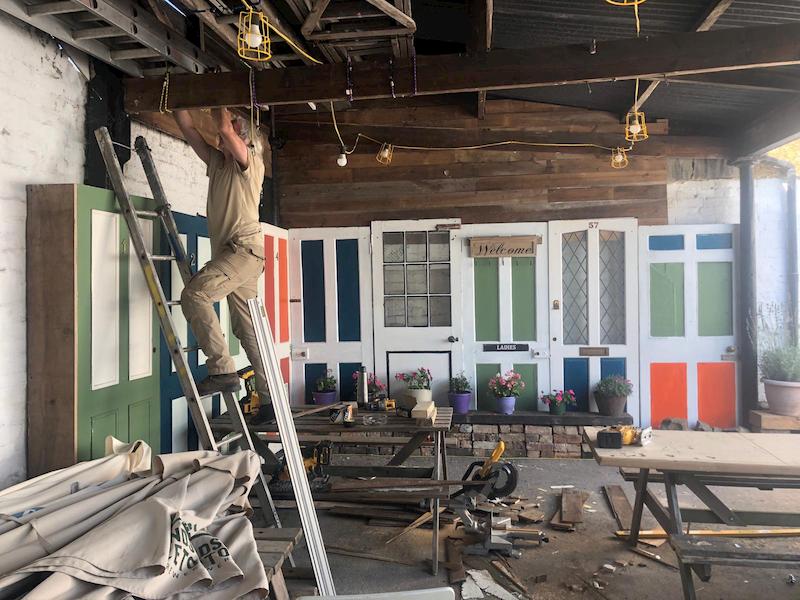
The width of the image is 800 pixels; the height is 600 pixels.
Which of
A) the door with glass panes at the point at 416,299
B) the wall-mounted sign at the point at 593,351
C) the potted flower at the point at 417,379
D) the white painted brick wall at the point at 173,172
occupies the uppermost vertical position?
the white painted brick wall at the point at 173,172

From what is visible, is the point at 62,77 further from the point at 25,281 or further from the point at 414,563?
the point at 414,563

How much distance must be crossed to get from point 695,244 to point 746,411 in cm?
188

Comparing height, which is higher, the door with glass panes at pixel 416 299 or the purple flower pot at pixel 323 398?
the door with glass panes at pixel 416 299

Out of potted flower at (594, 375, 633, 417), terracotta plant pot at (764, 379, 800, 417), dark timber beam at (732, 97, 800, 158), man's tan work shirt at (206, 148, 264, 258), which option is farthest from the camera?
potted flower at (594, 375, 633, 417)

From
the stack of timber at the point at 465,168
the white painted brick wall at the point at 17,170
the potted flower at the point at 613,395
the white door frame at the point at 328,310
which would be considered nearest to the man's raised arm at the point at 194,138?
the white painted brick wall at the point at 17,170

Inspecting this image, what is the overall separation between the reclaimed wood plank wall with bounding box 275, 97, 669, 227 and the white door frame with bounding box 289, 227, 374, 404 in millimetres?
154

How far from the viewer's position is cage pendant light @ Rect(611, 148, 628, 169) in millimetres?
6188

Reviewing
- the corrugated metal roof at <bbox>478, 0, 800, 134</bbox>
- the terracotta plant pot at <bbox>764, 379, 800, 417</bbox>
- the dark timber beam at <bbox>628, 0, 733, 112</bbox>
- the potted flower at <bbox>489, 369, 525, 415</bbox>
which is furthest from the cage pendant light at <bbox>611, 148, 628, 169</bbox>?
the terracotta plant pot at <bbox>764, 379, 800, 417</bbox>

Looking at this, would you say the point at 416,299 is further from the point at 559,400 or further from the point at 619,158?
the point at 619,158

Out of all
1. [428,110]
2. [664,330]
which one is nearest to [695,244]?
[664,330]

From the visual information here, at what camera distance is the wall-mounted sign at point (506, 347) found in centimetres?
671

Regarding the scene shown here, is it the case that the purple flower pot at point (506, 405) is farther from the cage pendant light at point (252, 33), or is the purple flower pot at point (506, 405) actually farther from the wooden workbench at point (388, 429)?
the cage pendant light at point (252, 33)

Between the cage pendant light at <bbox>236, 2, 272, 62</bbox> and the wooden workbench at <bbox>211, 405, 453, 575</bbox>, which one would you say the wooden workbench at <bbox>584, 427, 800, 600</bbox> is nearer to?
the wooden workbench at <bbox>211, 405, 453, 575</bbox>

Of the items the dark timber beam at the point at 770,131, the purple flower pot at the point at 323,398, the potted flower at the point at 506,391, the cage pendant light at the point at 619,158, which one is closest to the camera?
the dark timber beam at the point at 770,131
